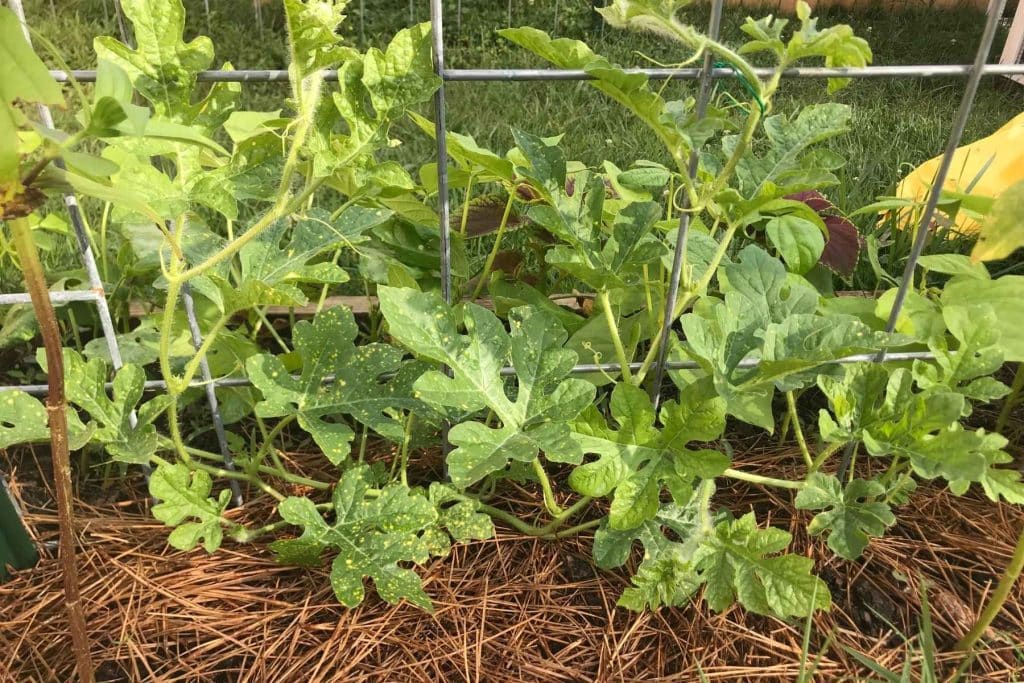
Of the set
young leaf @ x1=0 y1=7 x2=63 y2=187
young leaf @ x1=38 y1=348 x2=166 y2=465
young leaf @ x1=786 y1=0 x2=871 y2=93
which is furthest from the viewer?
young leaf @ x1=38 y1=348 x2=166 y2=465

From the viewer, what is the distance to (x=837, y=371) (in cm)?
109

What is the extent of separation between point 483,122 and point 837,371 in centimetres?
189

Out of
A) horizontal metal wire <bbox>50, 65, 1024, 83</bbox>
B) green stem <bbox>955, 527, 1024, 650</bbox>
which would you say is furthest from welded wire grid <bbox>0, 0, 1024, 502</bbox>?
green stem <bbox>955, 527, 1024, 650</bbox>

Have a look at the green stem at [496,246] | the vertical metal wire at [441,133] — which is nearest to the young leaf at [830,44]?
the vertical metal wire at [441,133]

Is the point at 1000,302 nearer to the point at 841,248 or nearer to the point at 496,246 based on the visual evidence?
the point at 841,248

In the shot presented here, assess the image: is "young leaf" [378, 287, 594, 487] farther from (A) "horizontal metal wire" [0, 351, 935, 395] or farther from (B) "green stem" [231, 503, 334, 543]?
(B) "green stem" [231, 503, 334, 543]

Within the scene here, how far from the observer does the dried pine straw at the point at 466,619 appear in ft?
3.60

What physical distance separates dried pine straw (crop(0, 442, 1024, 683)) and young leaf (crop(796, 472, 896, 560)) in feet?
0.38

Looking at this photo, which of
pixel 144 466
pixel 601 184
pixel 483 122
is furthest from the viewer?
pixel 483 122

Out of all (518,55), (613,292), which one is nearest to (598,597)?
(613,292)

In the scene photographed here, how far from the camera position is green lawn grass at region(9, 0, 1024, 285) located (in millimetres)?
2605

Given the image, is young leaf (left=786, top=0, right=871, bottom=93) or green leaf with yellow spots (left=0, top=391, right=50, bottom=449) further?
green leaf with yellow spots (left=0, top=391, right=50, bottom=449)

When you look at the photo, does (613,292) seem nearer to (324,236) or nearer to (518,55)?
(324,236)

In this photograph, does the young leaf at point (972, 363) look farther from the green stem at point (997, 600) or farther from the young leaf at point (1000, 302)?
the green stem at point (997, 600)
